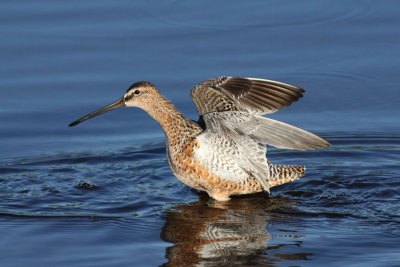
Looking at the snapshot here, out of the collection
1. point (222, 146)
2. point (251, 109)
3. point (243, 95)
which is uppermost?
point (243, 95)

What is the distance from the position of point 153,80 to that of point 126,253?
3.92 metres

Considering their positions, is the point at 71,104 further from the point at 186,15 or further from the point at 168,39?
the point at 186,15

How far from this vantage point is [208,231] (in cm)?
678

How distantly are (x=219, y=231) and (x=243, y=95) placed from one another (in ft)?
5.53

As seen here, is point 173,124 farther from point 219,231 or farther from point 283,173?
point 219,231

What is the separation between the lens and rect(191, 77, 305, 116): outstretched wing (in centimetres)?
756

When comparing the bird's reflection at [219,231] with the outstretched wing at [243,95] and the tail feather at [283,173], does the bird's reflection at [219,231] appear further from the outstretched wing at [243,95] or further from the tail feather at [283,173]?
the outstretched wing at [243,95]

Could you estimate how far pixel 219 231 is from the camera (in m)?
6.76

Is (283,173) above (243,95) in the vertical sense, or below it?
below

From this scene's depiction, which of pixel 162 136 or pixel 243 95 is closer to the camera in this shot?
pixel 243 95

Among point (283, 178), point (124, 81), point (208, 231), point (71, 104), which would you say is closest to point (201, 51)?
point (124, 81)

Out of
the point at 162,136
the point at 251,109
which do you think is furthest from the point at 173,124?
the point at 162,136

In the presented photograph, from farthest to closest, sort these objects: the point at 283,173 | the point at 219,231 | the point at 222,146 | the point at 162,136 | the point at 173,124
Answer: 1. the point at 162,136
2. the point at 283,173
3. the point at 173,124
4. the point at 222,146
5. the point at 219,231

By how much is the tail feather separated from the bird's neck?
33.6 inches
